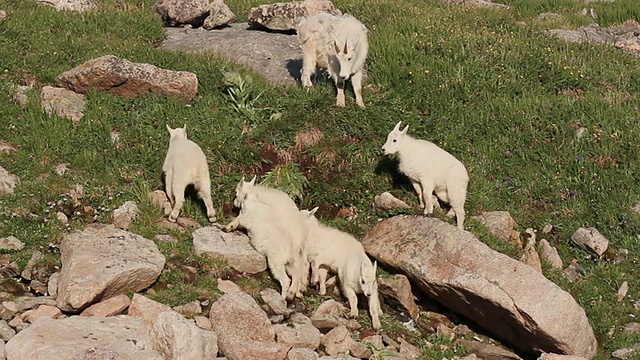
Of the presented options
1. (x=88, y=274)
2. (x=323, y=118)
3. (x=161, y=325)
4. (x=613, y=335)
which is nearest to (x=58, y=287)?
(x=88, y=274)

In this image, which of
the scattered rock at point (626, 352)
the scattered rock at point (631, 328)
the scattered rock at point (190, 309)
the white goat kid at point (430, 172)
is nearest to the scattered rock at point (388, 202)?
the white goat kid at point (430, 172)

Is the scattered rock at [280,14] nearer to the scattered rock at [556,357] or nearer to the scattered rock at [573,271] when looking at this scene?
the scattered rock at [573,271]

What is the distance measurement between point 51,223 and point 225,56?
7.25 meters

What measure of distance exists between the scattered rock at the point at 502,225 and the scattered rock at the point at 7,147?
23.0 feet

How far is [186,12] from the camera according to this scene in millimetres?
19016

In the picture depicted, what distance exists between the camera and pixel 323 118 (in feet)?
44.3

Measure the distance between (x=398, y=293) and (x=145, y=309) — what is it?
320 cm

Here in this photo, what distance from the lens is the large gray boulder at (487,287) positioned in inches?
360

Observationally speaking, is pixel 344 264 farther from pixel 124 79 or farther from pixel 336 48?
pixel 124 79

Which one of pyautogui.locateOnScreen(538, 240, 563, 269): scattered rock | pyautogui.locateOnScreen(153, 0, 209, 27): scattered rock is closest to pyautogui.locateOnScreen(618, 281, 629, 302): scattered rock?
pyautogui.locateOnScreen(538, 240, 563, 269): scattered rock

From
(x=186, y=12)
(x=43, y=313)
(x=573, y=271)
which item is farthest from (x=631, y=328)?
(x=186, y=12)

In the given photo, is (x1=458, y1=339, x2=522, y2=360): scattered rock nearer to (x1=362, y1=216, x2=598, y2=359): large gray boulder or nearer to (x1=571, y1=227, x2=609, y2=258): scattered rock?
(x1=362, y1=216, x2=598, y2=359): large gray boulder

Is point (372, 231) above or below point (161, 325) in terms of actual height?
below

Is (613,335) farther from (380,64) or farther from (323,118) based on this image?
(380,64)
